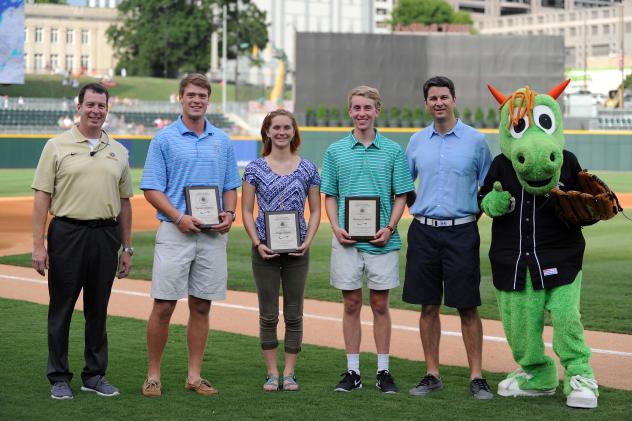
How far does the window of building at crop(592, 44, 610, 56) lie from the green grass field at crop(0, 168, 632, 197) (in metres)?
87.7

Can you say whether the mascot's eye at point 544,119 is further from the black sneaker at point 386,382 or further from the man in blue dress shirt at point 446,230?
the black sneaker at point 386,382

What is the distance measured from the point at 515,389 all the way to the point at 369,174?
1690 mm

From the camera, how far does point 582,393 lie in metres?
6.96

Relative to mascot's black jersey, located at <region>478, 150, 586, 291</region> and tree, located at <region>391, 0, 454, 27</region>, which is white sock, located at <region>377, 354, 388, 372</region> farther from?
tree, located at <region>391, 0, 454, 27</region>

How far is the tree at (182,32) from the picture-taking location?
9169 cm

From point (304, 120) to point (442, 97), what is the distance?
4354 centimetres

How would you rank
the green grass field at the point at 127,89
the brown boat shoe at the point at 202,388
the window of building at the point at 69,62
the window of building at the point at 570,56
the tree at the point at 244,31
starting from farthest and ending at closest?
1. the window of building at the point at 570,56
2. the window of building at the point at 69,62
3. the tree at the point at 244,31
4. the green grass field at the point at 127,89
5. the brown boat shoe at the point at 202,388

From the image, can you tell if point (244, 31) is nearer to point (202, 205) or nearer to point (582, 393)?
point (202, 205)

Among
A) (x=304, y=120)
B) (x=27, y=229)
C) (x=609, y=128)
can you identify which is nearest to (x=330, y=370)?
(x=27, y=229)

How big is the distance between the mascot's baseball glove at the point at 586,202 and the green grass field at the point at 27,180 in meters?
24.6

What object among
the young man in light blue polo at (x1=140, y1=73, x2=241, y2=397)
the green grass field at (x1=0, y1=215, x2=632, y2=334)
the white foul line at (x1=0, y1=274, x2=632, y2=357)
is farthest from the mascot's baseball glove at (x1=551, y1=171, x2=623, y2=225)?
the green grass field at (x1=0, y1=215, x2=632, y2=334)

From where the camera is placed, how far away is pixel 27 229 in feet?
67.9

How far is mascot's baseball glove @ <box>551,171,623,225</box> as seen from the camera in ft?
22.9

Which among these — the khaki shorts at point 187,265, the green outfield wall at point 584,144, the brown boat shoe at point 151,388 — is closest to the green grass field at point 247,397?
the brown boat shoe at point 151,388
